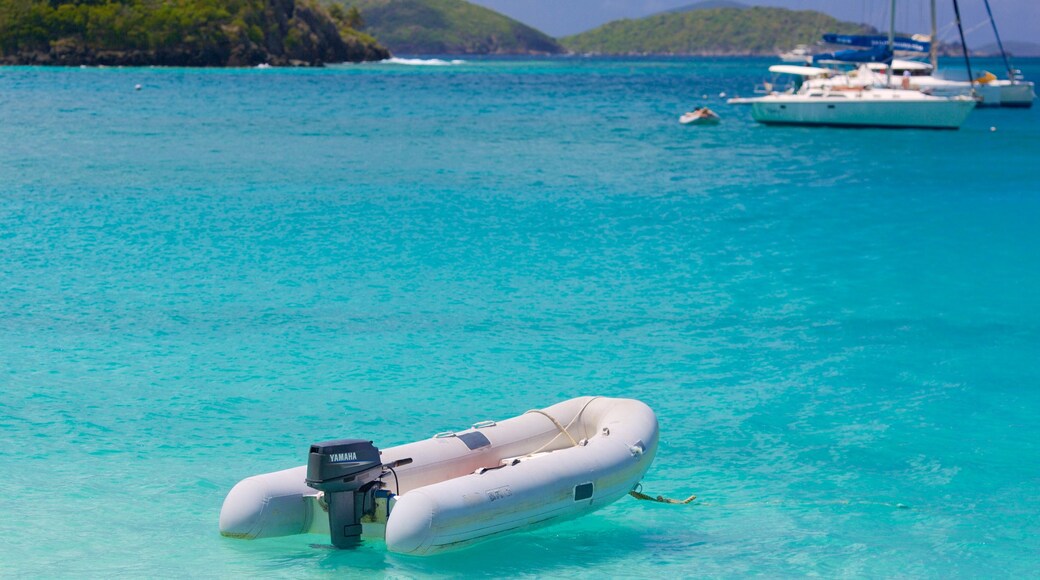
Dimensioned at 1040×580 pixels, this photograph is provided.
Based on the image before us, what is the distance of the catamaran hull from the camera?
125 ft

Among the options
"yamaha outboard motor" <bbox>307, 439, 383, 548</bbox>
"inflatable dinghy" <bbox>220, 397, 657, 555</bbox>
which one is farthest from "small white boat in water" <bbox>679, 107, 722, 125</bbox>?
"yamaha outboard motor" <bbox>307, 439, 383, 548</bbox>

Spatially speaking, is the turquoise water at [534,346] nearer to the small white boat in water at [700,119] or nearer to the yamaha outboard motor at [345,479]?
the yamaha outboard motor at [345,479]

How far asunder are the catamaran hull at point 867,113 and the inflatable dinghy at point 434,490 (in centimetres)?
3331

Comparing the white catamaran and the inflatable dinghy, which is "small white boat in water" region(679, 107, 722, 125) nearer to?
the white catamaran

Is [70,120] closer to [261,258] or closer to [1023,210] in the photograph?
[261,258]

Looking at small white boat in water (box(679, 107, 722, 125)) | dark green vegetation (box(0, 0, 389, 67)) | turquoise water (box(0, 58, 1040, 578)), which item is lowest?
turquoise water (box(0, 58, 1040, 578))

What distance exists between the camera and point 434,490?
6348 mm

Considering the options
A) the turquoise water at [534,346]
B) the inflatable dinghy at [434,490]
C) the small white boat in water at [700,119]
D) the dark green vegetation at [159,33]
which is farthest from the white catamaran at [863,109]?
the dark green vegetation at [159,33]

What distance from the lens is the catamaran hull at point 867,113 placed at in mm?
38094

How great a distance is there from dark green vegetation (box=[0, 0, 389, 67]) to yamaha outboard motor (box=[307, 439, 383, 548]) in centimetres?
10907

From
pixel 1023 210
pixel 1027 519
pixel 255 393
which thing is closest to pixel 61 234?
pixel 255 393

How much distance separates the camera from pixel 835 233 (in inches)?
787

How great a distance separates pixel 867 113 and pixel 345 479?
35.0 metres

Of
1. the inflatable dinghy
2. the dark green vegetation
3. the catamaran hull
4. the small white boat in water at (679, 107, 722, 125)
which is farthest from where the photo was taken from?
the dark green vegetation
